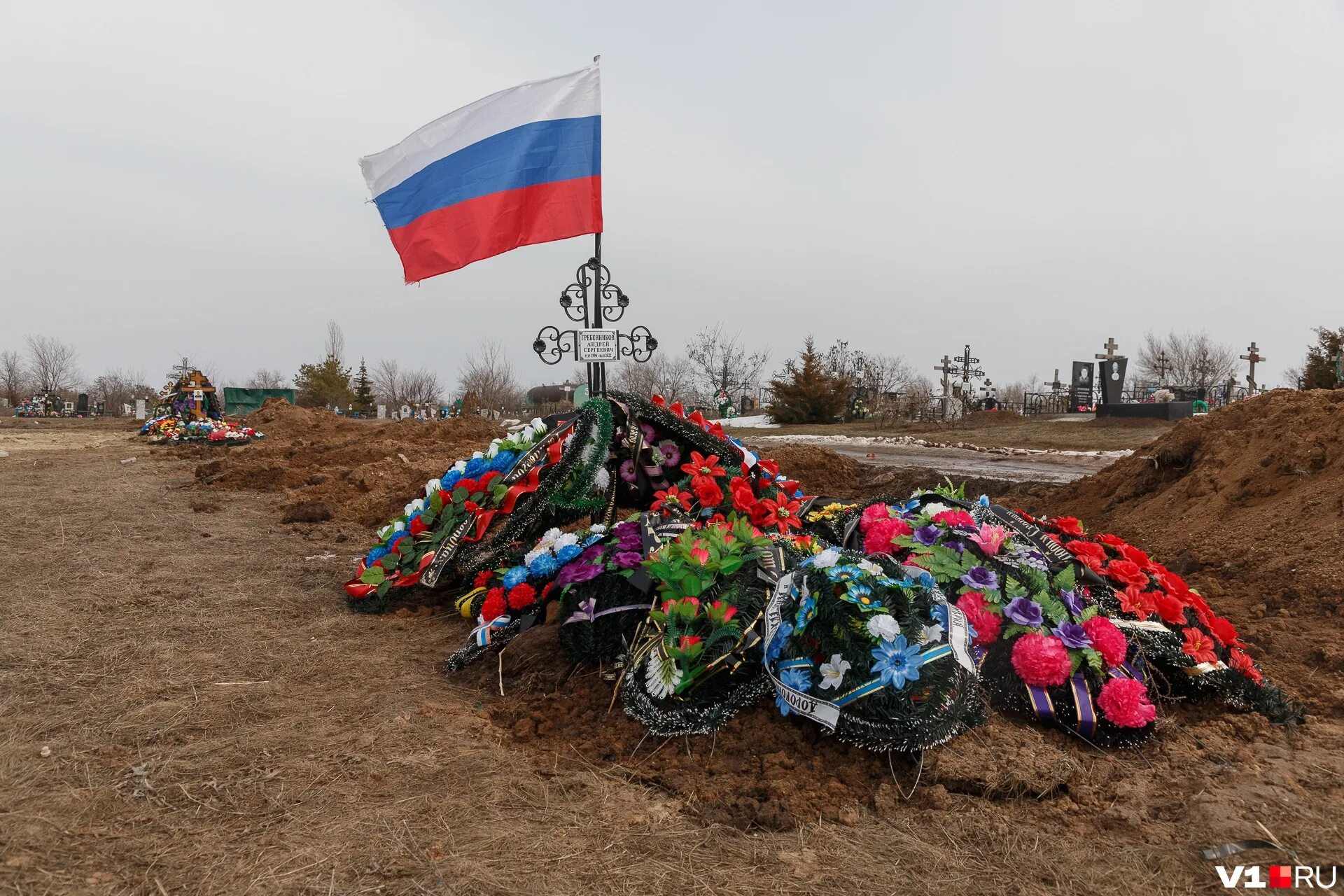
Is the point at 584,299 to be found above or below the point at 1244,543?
above

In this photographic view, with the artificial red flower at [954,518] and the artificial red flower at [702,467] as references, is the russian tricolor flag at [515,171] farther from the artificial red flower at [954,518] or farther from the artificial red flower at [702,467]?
the artificial red flower at [954,518]

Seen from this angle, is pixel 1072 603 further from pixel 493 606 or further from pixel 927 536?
pixel 493 606

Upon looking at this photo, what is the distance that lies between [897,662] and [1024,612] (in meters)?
0.64

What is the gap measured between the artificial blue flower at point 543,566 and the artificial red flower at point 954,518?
70.5 inches

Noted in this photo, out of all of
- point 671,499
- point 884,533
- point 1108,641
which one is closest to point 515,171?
point 671,499

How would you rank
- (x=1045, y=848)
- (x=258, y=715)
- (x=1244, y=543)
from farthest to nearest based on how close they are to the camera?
(x=1244, y=543), (x=258, y=715), (x=1045, y=848)

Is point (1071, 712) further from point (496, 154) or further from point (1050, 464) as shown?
point (1050, 464)

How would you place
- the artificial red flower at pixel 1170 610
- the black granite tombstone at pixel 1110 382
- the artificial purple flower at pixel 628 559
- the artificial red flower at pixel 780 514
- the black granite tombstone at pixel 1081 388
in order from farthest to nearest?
the black granite tombstone at pixel 1081 388 < the black granite tombstone at pixel 1110 382 < the artificial red flower at pixel 780 514 < the artificial purple flower at pixel 628 559 < the artificial red flower at pixel 1170 610

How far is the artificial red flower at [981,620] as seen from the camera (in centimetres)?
265

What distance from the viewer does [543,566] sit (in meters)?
3.70

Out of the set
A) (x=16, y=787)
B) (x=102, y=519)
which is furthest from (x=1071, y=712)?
(x=102, y=519)

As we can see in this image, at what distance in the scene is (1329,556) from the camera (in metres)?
3.93

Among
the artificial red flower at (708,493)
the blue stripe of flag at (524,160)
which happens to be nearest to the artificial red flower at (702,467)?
the artificial red flower at (708,493)

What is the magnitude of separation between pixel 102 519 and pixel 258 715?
5.81 m
